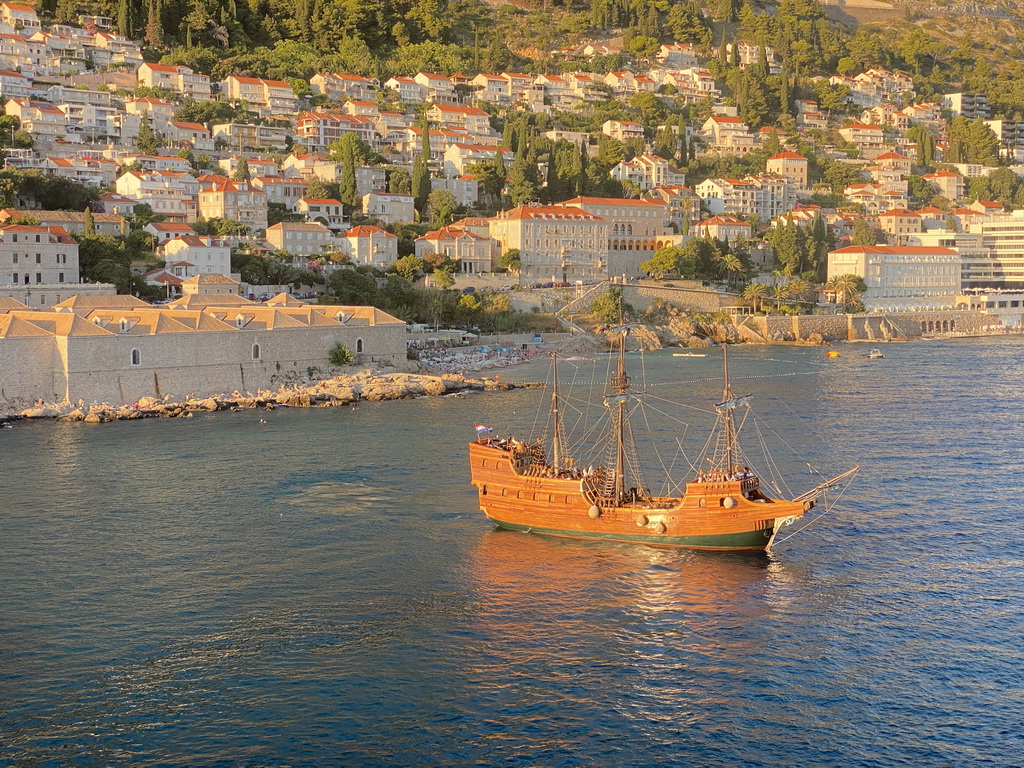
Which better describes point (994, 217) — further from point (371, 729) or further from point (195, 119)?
point (371, 729)

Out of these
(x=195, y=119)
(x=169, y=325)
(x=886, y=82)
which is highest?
(x=886, y=82)

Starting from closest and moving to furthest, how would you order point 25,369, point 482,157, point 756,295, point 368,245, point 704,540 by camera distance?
1. point 704,540
2. point 25,369
3. point 368,245
4. point 756,295
5. point 482,157

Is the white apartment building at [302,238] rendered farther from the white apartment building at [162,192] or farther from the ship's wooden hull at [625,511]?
the ship's wooden hull at [625,511]

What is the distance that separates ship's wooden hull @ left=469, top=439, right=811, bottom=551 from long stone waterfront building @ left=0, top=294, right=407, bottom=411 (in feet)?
62.8

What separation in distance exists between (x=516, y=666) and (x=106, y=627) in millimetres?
6702

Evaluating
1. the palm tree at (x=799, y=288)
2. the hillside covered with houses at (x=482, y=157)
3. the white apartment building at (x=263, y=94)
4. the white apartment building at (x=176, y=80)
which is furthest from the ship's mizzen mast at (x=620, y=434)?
the white apartment building at (x=263, y=94)

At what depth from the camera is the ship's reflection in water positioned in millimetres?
15281

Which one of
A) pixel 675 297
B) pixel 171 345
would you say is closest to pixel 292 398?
pixel 171 345

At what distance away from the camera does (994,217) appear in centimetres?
9181

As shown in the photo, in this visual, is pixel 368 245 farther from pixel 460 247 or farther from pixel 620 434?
pixel 620 434

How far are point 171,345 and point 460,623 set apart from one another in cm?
2535

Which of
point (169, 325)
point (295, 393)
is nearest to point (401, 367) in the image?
point (295, 393)

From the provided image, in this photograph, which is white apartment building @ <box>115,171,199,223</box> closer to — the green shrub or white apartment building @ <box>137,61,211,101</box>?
white apartment building @ <box>137,61,211,101</box>

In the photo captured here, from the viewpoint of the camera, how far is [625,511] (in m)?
22.8
